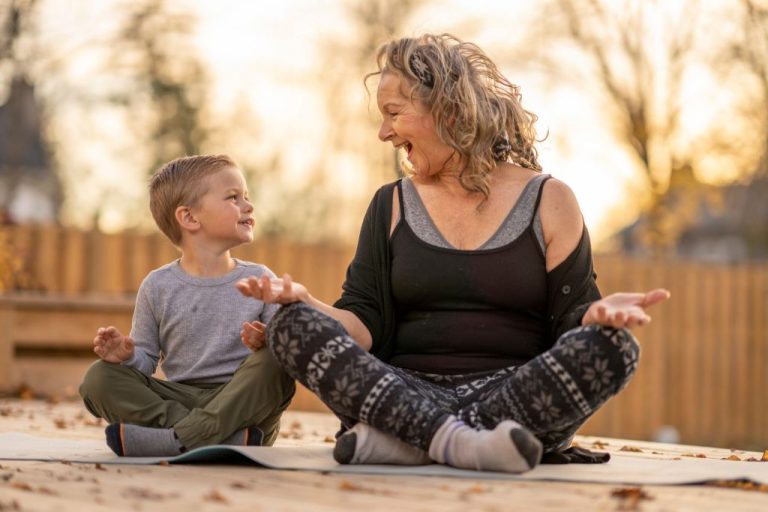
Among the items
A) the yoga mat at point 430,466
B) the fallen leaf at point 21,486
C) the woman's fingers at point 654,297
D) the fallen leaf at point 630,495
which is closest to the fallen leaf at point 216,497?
the fallen leaf at point 21,486

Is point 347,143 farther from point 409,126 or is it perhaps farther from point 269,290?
point 269,290

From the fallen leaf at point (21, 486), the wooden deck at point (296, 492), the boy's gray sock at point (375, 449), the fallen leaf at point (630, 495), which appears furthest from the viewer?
the boy's gray sock at point (375, 449)

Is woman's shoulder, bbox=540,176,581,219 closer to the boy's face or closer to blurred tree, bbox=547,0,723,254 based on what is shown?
the boy's face

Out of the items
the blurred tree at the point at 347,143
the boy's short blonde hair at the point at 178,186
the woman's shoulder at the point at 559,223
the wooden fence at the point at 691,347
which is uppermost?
the blurred tree at the point at 347,143

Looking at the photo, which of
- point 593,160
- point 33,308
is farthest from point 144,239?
point 593,160

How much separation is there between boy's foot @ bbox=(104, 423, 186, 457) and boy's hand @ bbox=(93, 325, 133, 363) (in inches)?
8.2

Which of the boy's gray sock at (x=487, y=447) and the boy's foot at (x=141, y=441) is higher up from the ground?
the boy's gray sock at (x=487, y=447)

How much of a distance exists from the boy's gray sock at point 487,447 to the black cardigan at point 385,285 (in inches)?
20.6

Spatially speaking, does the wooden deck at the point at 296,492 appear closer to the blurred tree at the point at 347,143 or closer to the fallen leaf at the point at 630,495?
the fallen leaf at the point at 630,495

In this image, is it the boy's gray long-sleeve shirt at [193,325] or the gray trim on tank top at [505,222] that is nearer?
the gray trim on tank top at [505,222]

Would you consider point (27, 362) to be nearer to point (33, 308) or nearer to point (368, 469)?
point (33, 308)

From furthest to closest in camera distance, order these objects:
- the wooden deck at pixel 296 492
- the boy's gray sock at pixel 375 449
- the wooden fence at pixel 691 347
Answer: the wooden fence at pixel 691 347 < the boy's gray sock at pixel 375 449 < the wooden deck at pixel 296 492

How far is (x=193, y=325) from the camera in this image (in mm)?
3844

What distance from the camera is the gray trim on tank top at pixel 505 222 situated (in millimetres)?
3559
